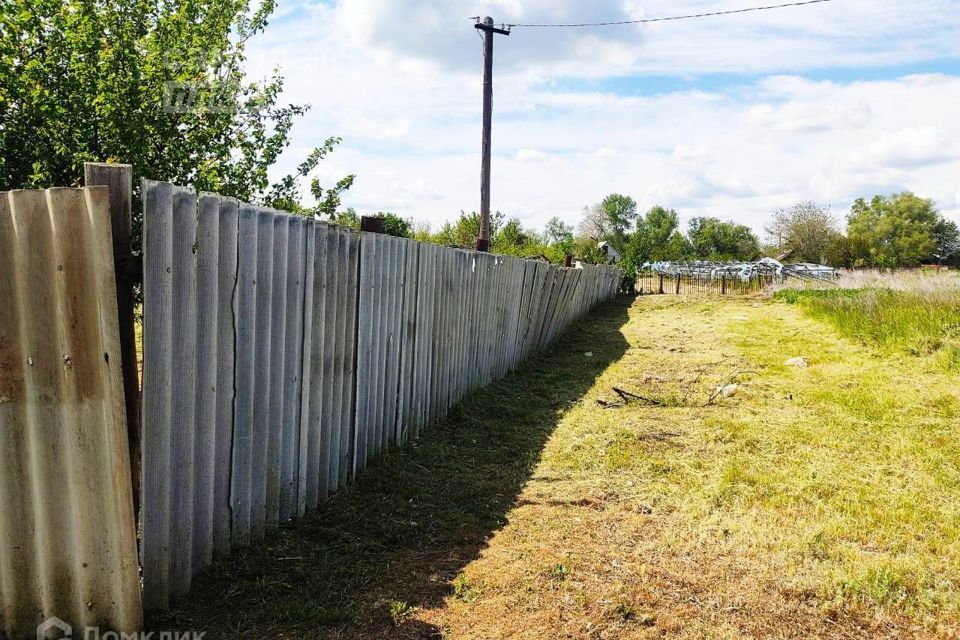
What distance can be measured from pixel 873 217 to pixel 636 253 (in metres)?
53.1

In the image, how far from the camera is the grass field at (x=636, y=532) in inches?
106

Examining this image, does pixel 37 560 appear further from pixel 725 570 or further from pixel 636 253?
pixel 636 253

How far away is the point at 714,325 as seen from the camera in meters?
15.2

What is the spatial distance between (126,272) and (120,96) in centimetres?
368

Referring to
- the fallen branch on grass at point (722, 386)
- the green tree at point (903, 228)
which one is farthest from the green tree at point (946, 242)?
the fallen branch on grass at point (722, 386)

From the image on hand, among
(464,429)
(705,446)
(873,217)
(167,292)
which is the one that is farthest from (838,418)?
(873,217)

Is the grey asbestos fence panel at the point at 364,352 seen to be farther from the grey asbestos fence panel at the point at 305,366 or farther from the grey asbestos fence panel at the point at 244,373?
the grey asbestos fence panel at the point at 244,373

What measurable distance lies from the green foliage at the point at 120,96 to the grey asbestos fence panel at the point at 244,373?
260cm

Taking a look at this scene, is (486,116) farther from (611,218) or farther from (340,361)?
(611,218)

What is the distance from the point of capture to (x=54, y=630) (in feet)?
7.43

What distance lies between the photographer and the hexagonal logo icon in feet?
7.39

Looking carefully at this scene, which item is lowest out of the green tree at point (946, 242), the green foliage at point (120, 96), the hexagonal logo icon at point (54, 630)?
the hexagonal logo icon at point (54, 630)

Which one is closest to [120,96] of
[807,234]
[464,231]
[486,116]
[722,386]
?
[722,386]

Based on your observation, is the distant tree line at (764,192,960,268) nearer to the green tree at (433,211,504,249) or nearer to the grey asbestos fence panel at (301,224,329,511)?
the green tree at (433,211,504,249)
